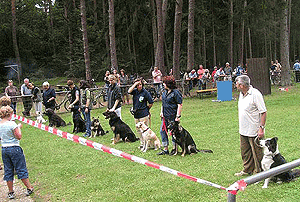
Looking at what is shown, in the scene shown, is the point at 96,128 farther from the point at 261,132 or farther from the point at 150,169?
the point at 261,132

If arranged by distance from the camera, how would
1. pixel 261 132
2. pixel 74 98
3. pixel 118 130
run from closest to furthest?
pixel 261 132 < pixel 118 130 < pixel 74 98

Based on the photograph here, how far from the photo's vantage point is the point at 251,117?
5449 mm

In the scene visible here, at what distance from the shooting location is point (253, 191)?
16.7 feet

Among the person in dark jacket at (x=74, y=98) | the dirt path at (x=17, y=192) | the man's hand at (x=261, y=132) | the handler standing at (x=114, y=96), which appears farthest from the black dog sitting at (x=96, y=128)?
the man's hand at (x=261, y=132)

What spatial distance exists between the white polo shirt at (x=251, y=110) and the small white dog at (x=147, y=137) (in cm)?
316

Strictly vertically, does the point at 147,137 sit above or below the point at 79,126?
above

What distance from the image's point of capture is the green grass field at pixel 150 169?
5297mm

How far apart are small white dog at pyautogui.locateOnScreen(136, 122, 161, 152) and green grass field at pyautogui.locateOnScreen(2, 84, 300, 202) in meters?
0.23

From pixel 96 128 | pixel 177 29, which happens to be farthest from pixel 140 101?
pixel 177 29

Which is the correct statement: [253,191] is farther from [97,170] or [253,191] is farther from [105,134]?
[105,134]

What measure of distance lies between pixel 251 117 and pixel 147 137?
11.3 feet

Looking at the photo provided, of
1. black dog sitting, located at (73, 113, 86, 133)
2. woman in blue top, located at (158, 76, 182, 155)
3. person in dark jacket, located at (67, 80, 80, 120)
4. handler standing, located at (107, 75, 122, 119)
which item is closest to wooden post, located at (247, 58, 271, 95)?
black dog sitting, located at (73, 113, 86, 133)

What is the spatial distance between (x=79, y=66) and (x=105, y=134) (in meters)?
26.7

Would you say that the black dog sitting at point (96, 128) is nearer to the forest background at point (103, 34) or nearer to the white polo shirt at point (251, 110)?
the white polo shirt at point (251, 110)
